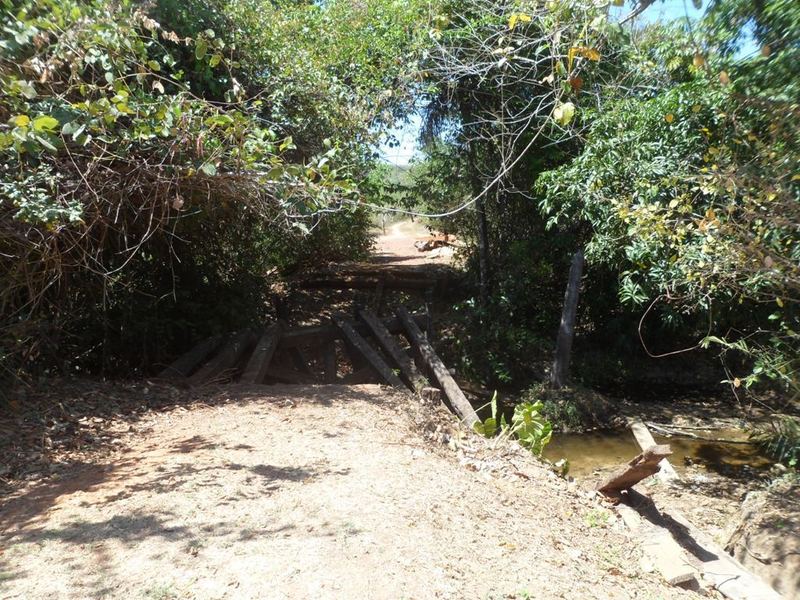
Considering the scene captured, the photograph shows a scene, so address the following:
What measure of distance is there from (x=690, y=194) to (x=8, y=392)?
21.2 feet

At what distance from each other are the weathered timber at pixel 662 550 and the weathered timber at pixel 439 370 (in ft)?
7.56

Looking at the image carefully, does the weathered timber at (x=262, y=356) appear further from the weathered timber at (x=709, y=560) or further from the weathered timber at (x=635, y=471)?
the weathered timber at (x=709, y=560)

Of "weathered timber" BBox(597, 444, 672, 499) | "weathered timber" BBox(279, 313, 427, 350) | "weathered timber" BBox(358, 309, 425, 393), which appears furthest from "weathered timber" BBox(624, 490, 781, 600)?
"weathered timber" BBox(279, 313, 427, 350)

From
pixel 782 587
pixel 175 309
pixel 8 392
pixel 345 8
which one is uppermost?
pixel 345 8

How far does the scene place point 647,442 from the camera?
8.59 metres

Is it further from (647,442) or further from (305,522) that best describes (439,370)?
(305,522)

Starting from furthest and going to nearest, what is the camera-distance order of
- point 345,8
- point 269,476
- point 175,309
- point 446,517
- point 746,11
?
point 345,8 < point 175,309 < point 269,476 < point 446,517 < point 746,11

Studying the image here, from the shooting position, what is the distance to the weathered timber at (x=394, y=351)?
807 cm

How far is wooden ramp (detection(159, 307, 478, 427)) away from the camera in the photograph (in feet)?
25.4

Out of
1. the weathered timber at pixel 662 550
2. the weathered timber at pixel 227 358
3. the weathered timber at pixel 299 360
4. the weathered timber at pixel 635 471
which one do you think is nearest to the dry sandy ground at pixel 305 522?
the weathered timber at pixel 662 550

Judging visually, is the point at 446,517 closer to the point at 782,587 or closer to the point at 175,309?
the point at 782,587

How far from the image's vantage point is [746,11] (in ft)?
11.8

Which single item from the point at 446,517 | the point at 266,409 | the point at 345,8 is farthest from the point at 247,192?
the point at 345,8

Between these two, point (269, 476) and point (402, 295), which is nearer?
point (269, 476)
